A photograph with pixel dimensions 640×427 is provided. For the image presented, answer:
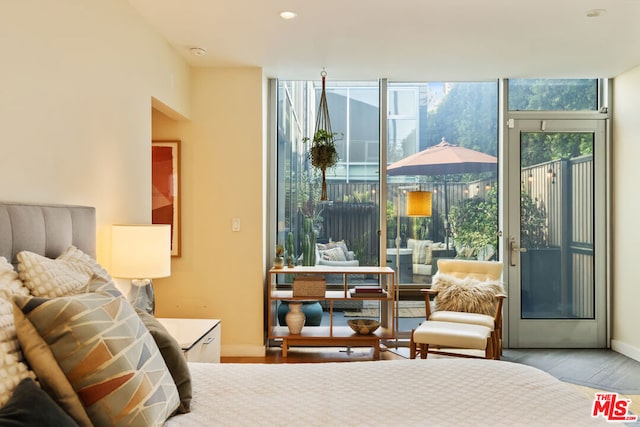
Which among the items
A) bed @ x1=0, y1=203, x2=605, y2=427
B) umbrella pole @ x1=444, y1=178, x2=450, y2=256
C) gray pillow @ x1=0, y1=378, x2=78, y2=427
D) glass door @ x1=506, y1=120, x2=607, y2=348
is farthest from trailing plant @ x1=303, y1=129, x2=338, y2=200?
gray pillow @ x1=0, y1=378, x2=78, y2=427

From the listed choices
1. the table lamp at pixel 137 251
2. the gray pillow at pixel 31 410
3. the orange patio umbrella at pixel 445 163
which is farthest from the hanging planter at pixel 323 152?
the gray pillow at pixel 31 410

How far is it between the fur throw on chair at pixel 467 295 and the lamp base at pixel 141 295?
94.3 inches

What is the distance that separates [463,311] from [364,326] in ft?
2.83

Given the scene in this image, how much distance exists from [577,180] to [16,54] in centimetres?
469

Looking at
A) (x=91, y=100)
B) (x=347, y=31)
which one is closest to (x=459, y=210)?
(x=347, y=31)

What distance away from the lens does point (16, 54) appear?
6.54 feet

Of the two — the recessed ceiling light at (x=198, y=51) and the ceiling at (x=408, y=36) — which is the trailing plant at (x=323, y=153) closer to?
the ceiling at (x=408, y=36)

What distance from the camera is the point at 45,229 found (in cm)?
199

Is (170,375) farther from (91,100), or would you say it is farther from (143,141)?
(143,141)

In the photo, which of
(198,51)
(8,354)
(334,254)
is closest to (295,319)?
(334,254)

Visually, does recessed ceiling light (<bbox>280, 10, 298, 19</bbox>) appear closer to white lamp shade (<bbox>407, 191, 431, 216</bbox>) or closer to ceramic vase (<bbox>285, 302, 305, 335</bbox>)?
white lamp shade (<bbox>407, 191, 431, 216</bbox>)

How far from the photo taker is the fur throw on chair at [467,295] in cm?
423

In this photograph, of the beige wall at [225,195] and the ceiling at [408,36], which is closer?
the ceiling at [408,36]

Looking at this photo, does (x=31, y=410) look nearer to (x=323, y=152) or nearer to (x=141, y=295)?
(x=141, y=295)
